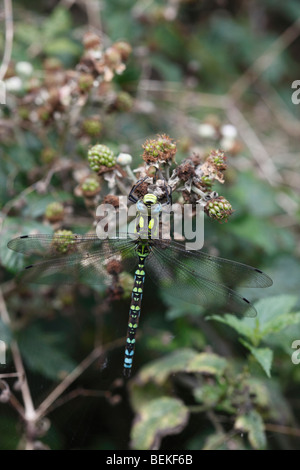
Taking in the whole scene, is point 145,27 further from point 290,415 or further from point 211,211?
point 290,415

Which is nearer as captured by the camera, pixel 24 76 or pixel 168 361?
pixel 168 361

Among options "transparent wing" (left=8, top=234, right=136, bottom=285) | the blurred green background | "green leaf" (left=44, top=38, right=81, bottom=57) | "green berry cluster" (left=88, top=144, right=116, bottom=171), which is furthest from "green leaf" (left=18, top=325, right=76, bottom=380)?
"green leaf" (left=44, top=38, right=81, bottom=57)

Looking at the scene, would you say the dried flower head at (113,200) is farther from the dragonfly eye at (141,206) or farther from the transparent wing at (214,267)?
the transparent wing at (214,267)

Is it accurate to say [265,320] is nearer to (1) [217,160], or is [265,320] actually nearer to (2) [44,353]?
(1) [217,160]

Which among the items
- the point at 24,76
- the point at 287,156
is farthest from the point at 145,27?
the point at 287,156

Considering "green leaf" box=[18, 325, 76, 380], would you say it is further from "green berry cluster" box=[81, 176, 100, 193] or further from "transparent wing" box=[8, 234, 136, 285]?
"green berry cluster" box=[81, 176, 100, 193]

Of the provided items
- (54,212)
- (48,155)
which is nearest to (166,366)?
(54,212)
